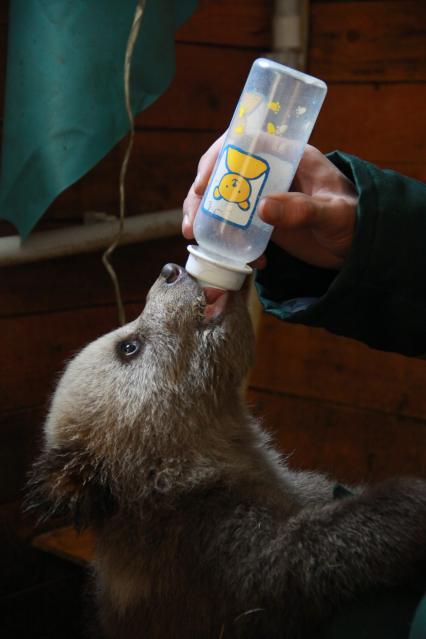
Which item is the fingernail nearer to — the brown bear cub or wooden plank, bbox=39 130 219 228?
the brown bear cub

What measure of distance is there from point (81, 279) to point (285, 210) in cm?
129

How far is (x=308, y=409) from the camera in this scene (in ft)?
9.71

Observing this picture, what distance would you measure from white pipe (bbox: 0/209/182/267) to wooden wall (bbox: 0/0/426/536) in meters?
0.14

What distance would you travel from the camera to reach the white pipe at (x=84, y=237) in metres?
2.35

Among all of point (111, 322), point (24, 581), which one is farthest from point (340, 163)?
point (24, 581)

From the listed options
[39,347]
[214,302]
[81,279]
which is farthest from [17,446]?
[214,302]

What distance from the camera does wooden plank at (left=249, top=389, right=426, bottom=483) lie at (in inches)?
108

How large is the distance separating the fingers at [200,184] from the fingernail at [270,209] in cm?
24

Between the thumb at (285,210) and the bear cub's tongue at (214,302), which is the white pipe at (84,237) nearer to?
the bear cub's tongue at (214,302)

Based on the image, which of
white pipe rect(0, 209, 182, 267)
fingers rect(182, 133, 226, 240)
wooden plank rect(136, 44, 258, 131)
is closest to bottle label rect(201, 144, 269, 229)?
fingers rect(182, 133, 226, 240)

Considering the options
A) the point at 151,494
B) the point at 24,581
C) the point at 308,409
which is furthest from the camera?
the point at 308,409

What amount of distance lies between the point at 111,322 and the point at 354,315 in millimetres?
1228

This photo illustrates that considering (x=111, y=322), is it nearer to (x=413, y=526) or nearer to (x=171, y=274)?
(x=171, y=274)

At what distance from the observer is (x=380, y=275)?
5.27 feet
